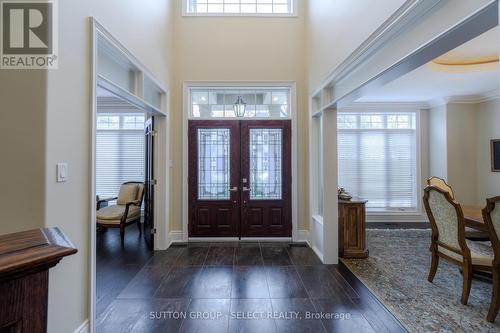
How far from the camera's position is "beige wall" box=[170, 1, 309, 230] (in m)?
4.73

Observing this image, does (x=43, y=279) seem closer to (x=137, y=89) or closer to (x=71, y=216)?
(x=71, y=216)

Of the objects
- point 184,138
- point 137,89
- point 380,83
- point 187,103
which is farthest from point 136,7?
point 380,83

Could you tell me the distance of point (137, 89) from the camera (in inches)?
128

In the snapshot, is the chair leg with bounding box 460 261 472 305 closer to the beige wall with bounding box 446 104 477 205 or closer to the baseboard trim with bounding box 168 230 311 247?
the baseboard trim with bounding box 168 230 311 247

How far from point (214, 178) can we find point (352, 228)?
7.93 ft

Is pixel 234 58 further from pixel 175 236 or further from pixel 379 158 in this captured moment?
pixel 379 158

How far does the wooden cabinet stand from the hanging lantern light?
7.47 ft

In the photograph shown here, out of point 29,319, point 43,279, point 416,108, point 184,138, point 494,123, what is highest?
point 416,108

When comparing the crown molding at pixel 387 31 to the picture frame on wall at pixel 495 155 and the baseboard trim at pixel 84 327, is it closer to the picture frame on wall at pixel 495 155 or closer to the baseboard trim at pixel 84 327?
the baseboard trim at pixel 84 327

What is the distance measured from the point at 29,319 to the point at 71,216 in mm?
1364

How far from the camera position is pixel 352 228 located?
3.86 meters

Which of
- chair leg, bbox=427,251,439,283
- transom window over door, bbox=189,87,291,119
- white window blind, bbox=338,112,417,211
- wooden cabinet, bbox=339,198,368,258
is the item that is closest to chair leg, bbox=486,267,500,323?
chair leg, bbox=427,251,439,283

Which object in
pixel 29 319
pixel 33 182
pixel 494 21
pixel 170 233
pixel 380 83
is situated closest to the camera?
pixel 29 319

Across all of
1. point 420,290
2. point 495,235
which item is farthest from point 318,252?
point 495,235
